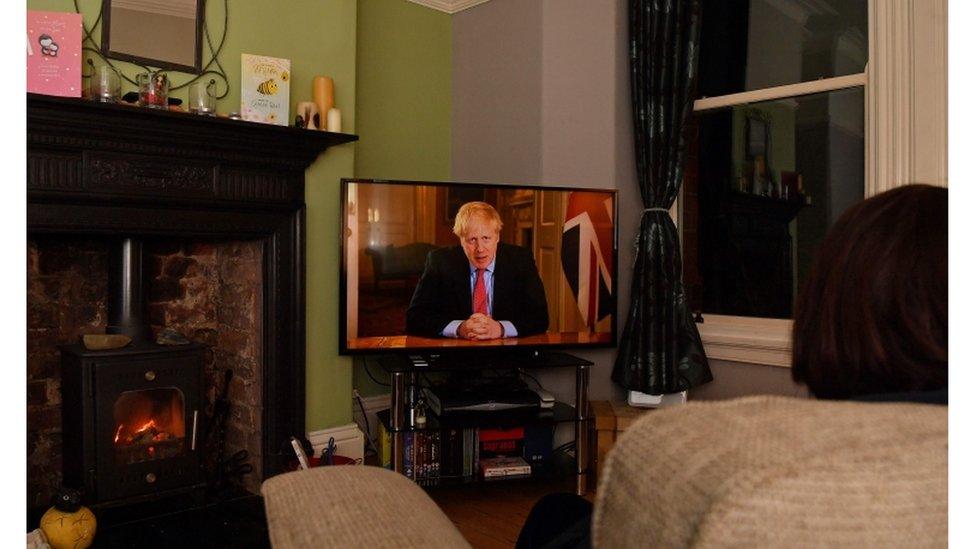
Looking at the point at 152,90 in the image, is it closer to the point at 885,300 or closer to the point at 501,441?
the point at 501,441

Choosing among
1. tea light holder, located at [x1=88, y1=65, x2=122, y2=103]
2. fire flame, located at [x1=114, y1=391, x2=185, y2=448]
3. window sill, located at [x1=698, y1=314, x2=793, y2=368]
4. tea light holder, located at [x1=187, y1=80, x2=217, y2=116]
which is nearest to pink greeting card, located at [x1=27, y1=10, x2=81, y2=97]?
tea light holder, located at [x1=88, y1=65, x2=122, y2=103]

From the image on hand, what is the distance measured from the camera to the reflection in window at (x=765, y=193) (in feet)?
10.3

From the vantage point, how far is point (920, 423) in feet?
1.91

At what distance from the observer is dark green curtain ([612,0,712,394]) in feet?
11.0

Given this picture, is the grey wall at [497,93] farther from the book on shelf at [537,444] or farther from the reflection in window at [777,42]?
the book on shelf at [537,444]

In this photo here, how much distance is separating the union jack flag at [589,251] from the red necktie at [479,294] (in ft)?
1.36

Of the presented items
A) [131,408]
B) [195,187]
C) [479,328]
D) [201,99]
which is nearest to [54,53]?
[201,99]

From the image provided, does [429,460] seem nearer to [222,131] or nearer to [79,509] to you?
[79,509]

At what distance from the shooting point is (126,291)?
2.88 meters

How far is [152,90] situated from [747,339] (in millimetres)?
2697

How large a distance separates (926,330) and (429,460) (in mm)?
2643

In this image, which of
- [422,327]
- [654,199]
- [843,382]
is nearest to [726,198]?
[654,199]

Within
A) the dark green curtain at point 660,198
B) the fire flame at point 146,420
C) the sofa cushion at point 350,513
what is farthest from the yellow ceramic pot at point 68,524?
the dark green curtain at point 660,198

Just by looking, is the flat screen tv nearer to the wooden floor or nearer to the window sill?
the window sill
